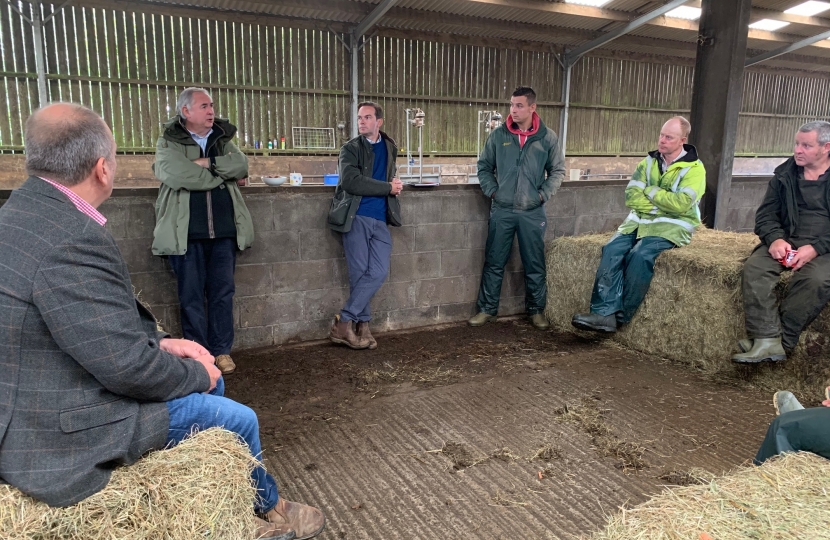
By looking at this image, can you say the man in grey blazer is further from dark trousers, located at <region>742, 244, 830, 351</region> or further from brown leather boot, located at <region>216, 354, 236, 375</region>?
dark trousers, located at <region>742, 244, 830, 351</region>

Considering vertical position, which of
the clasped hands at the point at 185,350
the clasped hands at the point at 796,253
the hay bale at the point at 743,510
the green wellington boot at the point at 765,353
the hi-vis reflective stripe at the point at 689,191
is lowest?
the green wellington boot at the point at 765,353

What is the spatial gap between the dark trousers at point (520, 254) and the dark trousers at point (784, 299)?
1.51 metres

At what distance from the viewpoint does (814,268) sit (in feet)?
10.4

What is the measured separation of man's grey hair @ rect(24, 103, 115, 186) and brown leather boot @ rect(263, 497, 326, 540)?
1.14 metres

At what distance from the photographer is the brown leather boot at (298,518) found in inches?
73.0

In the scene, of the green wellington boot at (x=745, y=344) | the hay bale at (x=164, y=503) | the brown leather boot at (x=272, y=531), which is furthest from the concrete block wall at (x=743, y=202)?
the hay bale at (x=164, y=503)

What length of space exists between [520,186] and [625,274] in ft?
3.24

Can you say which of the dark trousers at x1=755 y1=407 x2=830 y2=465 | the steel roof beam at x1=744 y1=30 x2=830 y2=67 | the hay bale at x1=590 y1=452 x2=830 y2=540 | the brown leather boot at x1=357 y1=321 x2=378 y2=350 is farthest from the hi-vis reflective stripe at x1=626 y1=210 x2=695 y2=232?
the steel roof beam at x1=744 y1=30 x2=830 y2=67

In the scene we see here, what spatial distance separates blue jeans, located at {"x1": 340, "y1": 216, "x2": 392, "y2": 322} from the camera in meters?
3.99

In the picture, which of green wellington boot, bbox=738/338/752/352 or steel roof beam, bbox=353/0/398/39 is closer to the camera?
green wellington boot, bbox=738/338/752/352

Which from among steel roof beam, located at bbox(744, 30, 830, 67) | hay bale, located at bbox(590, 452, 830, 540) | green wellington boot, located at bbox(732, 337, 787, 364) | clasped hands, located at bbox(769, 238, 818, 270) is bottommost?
green wellington boot, located at bbox(732, 337, 787, 364)

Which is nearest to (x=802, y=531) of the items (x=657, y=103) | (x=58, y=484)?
(x=58, y=484)

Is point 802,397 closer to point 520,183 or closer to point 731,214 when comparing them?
point 520,183

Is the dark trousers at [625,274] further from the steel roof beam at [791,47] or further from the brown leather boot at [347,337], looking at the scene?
the steel roof beam at [791,47]
